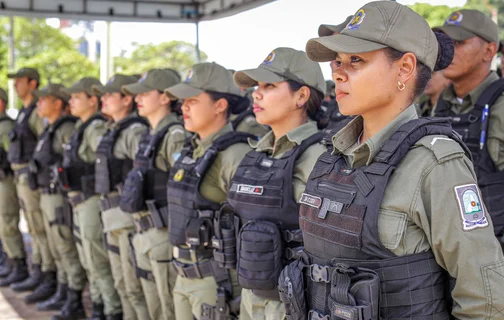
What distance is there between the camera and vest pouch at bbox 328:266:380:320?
1692 millimetres

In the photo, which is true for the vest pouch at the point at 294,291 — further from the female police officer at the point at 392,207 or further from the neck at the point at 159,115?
the neck at the point at 159,115

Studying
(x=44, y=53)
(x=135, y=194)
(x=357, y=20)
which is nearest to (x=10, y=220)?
(x=135, y=194)

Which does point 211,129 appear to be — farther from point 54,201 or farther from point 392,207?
point 54,201

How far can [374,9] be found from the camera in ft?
6.23

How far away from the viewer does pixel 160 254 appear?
402 centimetres

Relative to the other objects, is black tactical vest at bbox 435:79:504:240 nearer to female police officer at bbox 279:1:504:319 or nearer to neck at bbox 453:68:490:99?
neck at bbox 453:68:490:99

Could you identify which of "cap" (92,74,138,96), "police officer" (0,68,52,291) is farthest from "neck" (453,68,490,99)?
"police officer" (0,68,52,291)

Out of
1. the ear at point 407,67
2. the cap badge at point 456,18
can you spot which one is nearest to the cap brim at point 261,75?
the ear at point 407,67

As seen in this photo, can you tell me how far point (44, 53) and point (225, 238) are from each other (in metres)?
25.2

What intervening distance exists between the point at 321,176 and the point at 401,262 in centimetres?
41

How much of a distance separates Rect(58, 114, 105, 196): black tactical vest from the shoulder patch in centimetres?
405

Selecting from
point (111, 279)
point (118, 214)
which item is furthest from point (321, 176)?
point (111, 279)

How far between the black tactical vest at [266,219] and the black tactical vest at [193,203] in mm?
508

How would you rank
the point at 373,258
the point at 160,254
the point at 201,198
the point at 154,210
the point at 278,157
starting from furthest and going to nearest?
1. the point at 154,210
2. the point at 160,254
3. the point at 201,198
4. the point at 278,157
5. the point at 373,258
